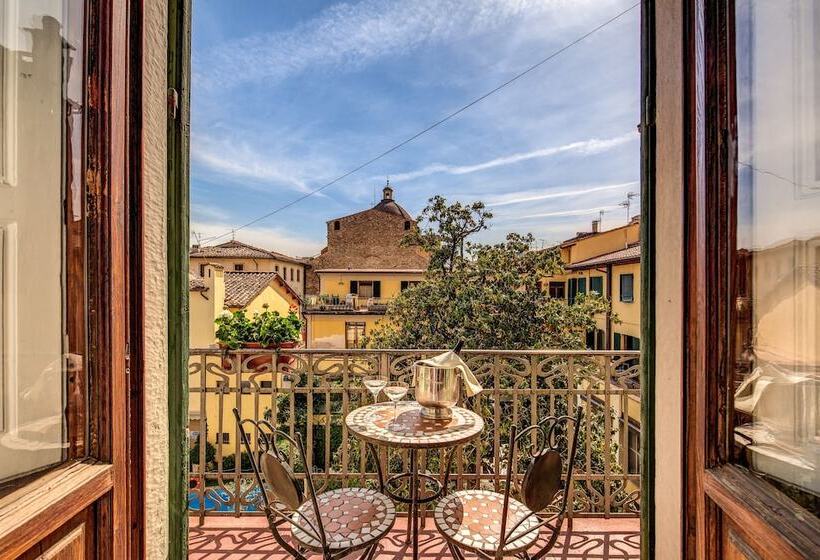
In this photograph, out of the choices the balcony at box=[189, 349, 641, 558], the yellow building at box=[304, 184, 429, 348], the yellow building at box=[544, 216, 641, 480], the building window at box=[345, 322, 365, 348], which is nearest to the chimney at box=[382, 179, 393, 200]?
the yellow building at box=[304, 184, 429, 348]

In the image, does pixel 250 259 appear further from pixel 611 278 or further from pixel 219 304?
pixel 611 278

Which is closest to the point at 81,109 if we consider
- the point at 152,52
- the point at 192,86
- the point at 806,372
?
the point at 152,52

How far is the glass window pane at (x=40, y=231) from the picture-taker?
801 mm

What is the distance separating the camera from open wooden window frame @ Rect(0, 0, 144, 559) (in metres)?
0.93

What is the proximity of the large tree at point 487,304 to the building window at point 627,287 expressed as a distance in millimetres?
3289

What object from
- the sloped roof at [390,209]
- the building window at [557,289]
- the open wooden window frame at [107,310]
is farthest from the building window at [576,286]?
the open wooden window frame at [107,310]

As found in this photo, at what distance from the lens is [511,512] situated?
177 cm

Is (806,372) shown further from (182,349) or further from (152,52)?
(152,52)

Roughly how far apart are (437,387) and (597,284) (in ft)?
49.4

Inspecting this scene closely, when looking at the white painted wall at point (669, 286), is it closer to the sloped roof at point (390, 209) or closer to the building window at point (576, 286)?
the building window at point (576, 286)

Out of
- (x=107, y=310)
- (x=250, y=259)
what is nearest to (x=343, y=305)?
(x=250, y=259)

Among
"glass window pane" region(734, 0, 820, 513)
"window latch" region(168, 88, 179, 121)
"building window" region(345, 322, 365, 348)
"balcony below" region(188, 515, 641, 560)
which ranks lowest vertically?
"building window" region(345, 322, 365, 348)

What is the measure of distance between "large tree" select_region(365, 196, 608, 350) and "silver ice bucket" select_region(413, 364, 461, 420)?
240 inches

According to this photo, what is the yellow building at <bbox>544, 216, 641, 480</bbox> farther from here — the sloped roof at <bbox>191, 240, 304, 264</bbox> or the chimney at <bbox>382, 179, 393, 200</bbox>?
the sloped roof at <bbox>191, 240, 304, 264</bbox>
